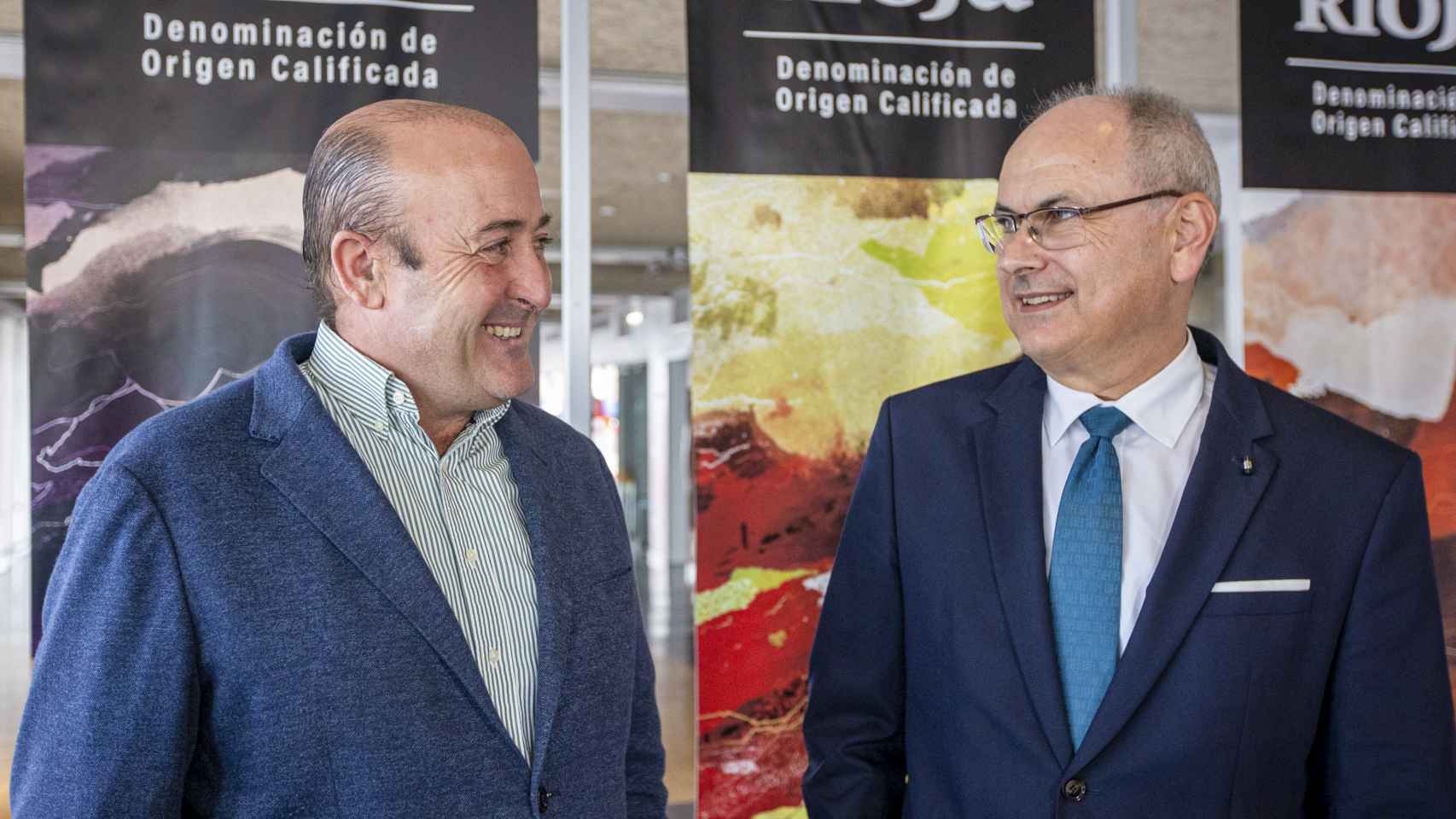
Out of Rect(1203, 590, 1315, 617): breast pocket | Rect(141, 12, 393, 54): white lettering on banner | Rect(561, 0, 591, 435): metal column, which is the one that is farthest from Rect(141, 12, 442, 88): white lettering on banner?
Rect(1203, 590, 1315, 617): breast pocket

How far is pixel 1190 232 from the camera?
1.95m

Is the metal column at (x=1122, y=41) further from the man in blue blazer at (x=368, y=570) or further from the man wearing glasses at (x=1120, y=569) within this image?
the man in blue blazer at (x=368, y=570)

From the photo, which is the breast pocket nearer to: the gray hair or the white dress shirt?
the white dress shirt

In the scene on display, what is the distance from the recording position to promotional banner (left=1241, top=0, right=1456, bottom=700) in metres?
3.63

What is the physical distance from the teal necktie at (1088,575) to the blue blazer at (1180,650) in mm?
38

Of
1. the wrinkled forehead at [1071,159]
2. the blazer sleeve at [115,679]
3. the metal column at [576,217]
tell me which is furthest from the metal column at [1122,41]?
the blazer sleeve at [115,679]

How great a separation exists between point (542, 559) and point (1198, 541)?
94 cm

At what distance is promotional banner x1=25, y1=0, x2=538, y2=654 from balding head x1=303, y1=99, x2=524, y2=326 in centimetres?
144

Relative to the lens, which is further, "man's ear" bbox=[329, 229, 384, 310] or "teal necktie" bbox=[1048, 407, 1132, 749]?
"teal necktie" bbox=[1048, 407, 1132, 749]

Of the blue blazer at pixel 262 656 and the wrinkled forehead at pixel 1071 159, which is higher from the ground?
the wrinkled forehead at pixel 1071 159

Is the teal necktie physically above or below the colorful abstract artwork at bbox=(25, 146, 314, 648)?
below

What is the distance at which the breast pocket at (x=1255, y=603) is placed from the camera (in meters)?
1.74

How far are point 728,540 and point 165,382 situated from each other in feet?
4.90

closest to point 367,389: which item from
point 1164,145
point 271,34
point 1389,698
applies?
point 1164,145
